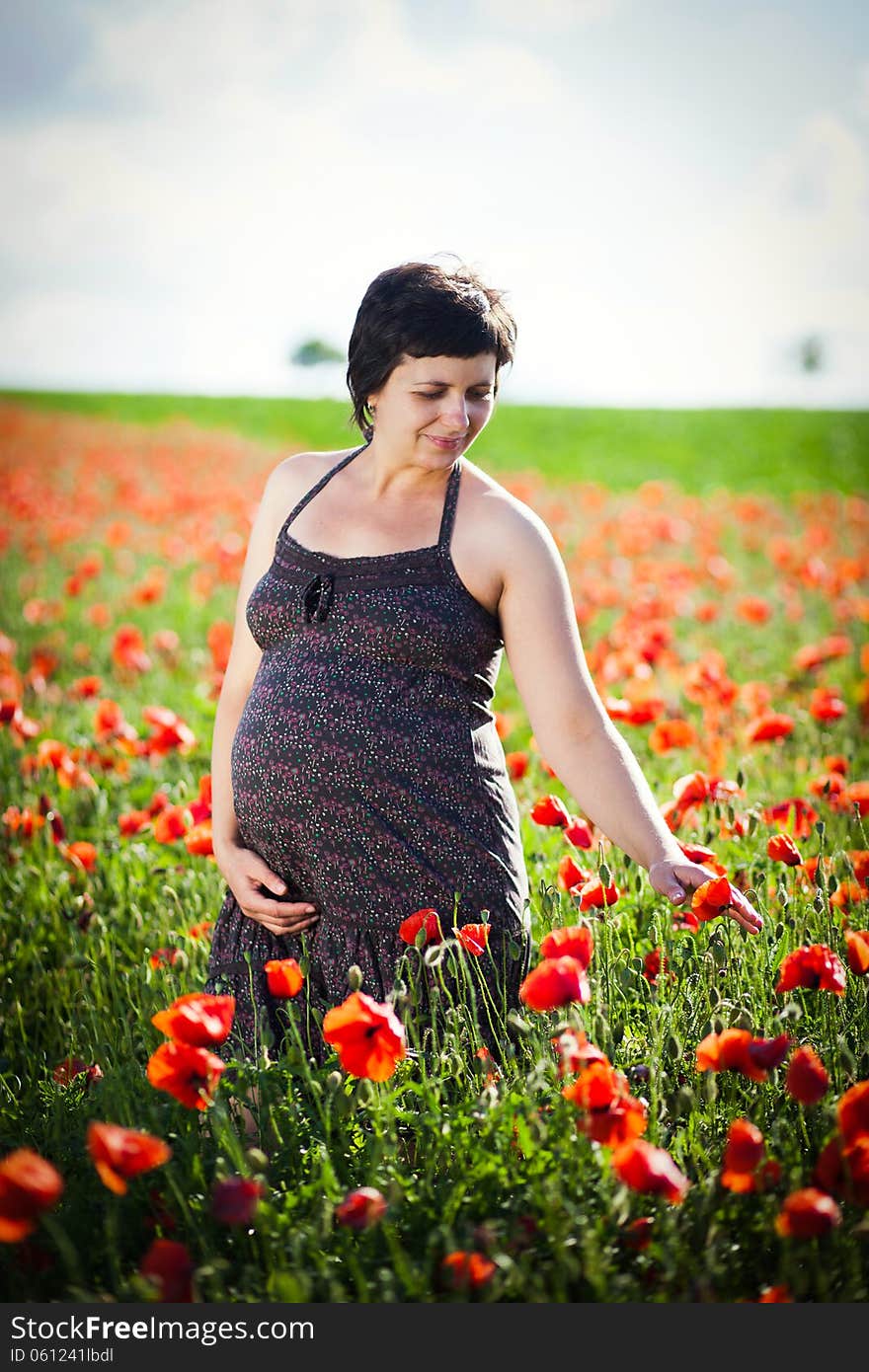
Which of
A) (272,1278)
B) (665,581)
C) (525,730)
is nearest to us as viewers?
(272,1278)

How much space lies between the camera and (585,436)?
22156 mm

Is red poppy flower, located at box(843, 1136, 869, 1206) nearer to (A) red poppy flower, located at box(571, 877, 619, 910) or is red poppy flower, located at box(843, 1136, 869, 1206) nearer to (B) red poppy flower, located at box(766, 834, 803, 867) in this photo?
(A) red poppy flower, located at box(571, 877, 619, 910)

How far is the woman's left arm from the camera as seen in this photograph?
2.30m

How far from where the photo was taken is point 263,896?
255 cm

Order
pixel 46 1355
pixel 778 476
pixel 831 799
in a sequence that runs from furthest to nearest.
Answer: pixel 778 476 → pixel 831 799 → pixel 46 1355

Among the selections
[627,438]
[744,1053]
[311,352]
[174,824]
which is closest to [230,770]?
[174,824]

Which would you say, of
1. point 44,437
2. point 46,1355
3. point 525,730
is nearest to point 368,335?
point 46,1355

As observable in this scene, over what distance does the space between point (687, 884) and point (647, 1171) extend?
0.67 metres

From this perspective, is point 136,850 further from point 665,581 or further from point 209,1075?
point 665,581

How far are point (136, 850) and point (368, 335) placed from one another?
1931 mm

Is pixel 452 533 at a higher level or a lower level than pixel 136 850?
higher

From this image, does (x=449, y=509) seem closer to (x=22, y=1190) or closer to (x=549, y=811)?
(x=549, y=811)

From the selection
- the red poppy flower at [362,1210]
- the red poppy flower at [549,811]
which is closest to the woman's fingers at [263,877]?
the red poppy flower at [549,811]

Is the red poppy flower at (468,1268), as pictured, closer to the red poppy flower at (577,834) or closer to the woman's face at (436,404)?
the red poppy flower at (577,834)
